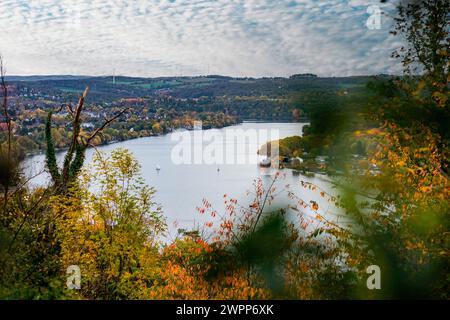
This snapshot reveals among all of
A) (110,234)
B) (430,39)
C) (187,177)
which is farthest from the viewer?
(187,177)

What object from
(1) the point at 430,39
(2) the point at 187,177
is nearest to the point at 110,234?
(1) the point at 430,39

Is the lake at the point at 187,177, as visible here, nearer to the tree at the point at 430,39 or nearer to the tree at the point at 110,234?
the tree at the point at 110,234

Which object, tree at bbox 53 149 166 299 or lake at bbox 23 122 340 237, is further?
lake at bbox 23 122 340 237

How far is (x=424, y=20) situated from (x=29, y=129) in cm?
3566

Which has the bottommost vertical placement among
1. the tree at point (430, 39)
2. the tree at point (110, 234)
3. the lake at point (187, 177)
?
the lake at point (187, 177)

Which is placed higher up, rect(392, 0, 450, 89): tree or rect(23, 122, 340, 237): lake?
rect(392, 0, 450, 89): tree

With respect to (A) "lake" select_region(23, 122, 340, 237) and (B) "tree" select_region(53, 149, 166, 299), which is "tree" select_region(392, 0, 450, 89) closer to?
(B) "tree" select_region(53, 149, 166, 299)

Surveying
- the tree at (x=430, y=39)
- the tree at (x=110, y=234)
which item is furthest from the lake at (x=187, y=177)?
the tree at (x=430, y=39)

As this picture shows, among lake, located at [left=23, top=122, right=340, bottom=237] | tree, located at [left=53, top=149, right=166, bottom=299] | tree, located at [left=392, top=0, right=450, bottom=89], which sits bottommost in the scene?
lake, located at [left=23, top=122, right=340, bottom=237]

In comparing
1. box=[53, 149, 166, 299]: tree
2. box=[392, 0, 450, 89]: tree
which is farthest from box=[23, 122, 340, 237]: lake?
box=[392, 0, 450, 89]: tree

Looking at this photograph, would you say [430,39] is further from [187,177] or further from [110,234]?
[187,177]

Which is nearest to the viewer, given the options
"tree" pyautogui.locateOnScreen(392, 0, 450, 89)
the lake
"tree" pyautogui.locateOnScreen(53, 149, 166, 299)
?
"tree" pyautogui.locateOnScreen(392, 0, 450, 89)

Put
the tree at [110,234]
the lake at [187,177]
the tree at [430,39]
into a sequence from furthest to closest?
the lake at [187,177] → the tree at [110,234] → the tree at [430,39]
